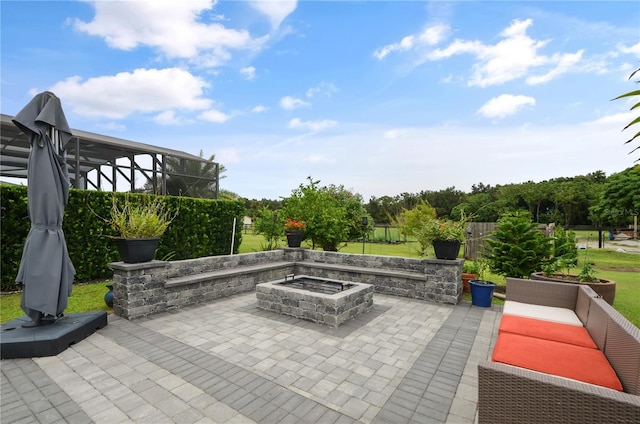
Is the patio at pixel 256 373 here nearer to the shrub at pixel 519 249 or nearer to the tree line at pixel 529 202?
the shrub at pixel 519 249

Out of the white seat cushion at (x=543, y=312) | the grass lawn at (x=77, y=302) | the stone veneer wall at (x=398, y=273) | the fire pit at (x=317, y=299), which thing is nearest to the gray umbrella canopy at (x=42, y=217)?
the grass lawn at (x=77, y=302)

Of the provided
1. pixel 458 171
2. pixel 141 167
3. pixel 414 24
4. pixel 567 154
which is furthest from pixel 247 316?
pixel 458 171

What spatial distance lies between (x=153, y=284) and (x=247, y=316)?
1620mm

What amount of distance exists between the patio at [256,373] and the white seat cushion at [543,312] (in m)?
0.57

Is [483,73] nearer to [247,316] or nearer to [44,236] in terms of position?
[247,316]

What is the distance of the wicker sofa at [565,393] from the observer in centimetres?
144

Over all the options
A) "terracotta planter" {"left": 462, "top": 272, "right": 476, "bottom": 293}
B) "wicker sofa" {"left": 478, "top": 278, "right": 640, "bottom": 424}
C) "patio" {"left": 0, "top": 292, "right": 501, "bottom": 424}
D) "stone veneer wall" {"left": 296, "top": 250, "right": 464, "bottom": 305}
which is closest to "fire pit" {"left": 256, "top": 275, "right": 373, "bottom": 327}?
"patio" {"left": 0, "top": 292, "right": 501, "bottom": 424}

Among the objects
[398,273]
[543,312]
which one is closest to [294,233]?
[398,273]

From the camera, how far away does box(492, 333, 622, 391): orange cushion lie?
1.93 metres

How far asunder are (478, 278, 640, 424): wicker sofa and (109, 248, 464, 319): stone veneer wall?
11.2 ft

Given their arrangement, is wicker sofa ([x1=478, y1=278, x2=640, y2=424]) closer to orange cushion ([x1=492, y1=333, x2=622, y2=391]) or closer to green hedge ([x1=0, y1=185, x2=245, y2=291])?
orange cushion ([x1=492, y1=333, x2=622, y2=391])

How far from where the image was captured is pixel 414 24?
6324 millimetres

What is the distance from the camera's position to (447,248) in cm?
548

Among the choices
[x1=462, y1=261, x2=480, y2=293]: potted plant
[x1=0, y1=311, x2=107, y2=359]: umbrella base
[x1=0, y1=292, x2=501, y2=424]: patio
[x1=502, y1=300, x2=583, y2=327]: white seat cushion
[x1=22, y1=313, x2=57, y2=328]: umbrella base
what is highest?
[x1=502, y1=300, x2=583, y2=327]: white seat cushion
